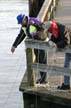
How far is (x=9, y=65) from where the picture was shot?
14.7 metres

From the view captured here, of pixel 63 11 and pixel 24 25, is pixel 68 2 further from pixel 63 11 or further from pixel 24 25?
pixel 24 25

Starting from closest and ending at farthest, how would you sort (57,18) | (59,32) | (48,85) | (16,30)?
1. (59,32)
2. (48,85)
3. (57,18)
4. (16,30)

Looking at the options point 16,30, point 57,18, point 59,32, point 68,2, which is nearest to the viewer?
point 59,32

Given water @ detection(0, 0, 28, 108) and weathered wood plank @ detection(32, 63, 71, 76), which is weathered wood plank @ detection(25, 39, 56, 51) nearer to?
weathered wood plank @ detection(32, 63, 71, 76)

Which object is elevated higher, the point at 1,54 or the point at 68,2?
the point at 68,2

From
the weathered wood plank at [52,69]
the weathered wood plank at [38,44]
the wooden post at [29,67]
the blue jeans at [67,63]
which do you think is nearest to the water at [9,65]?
the wooden post at [29,67]

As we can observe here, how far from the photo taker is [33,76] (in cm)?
735

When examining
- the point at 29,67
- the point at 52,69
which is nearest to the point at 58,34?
the point at 52,69

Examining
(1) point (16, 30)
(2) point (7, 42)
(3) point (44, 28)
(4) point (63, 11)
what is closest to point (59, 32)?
(3) point (44, 28)

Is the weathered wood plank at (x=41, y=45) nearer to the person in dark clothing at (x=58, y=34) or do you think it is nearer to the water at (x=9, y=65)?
the person in dark clothing at (x=58, y=34)

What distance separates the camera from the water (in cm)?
1162

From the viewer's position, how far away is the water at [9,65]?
11.6 metres

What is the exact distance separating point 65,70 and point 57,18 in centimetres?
578

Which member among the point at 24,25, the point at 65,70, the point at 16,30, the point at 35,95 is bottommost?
the point at 16,30
